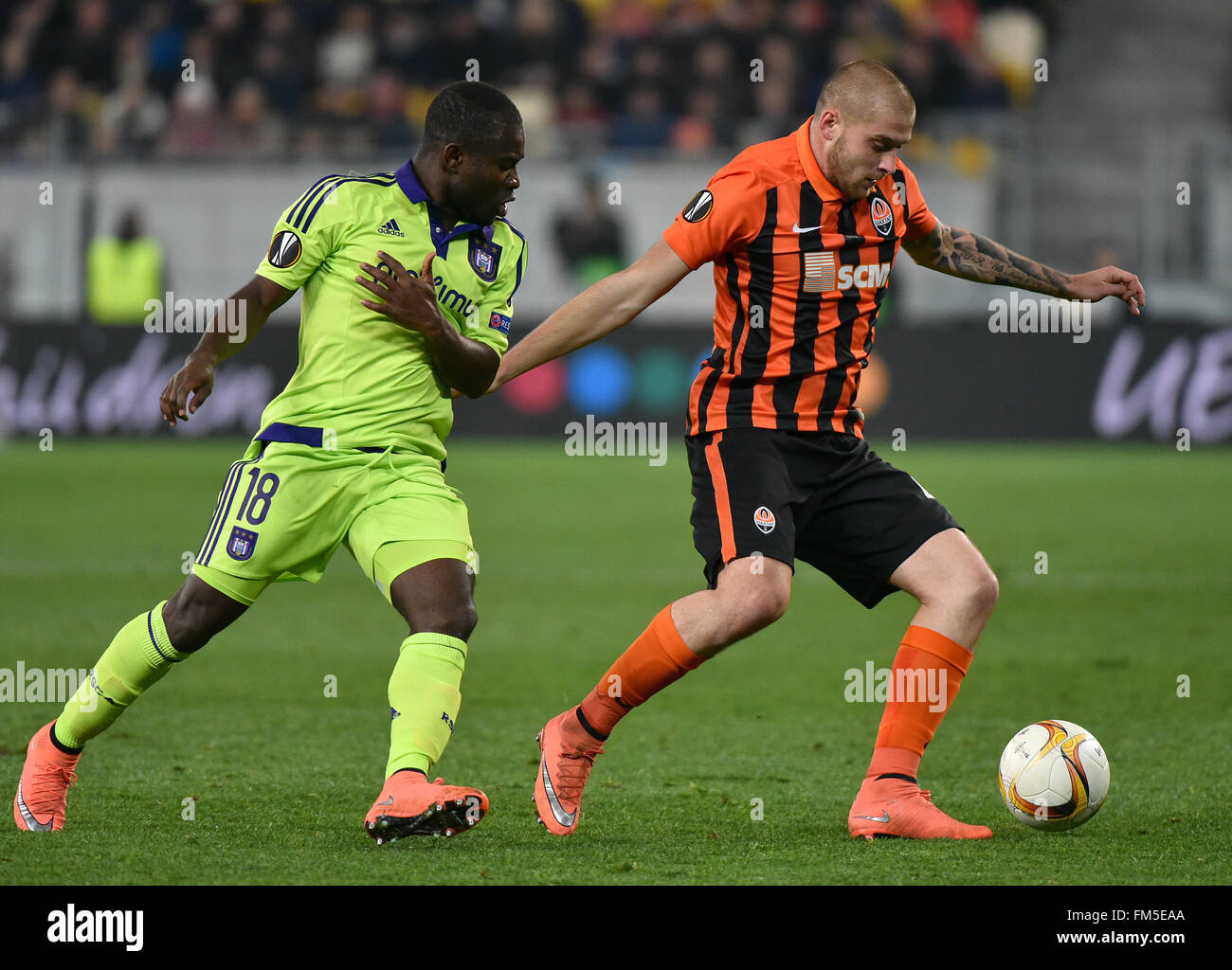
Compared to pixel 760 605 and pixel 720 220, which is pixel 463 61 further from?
pixel 760 605

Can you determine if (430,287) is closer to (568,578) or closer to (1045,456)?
(568,578)

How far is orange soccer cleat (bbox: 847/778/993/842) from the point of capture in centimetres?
450

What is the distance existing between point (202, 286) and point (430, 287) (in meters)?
14.6

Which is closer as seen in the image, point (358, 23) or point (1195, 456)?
point (1195, 456)

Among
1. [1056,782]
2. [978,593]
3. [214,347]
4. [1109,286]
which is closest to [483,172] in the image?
[214,347]

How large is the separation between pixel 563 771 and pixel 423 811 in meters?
0.68

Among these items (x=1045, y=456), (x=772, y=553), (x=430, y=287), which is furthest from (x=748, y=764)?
(x=1045, y=456)

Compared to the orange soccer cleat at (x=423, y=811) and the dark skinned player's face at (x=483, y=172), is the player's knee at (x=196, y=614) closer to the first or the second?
the orange soccer cleat at (x=423, y=811)

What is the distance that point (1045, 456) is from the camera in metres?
16.8

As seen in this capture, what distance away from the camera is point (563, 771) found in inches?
184

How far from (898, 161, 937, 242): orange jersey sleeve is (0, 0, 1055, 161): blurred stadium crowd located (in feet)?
48.0

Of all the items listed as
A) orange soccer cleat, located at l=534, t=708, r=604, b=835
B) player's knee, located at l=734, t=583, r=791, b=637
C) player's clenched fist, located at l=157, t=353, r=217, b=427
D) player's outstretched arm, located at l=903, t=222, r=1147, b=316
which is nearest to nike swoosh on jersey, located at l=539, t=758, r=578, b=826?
orange soccer cleat, located at l=534, t=708, r=604, b=835

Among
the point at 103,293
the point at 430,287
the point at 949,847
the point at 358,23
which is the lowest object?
the point at 949,847

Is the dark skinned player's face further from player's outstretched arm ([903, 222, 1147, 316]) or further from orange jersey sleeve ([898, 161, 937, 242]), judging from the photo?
player's outstretched arm ([903, 222, 1147, 316])
